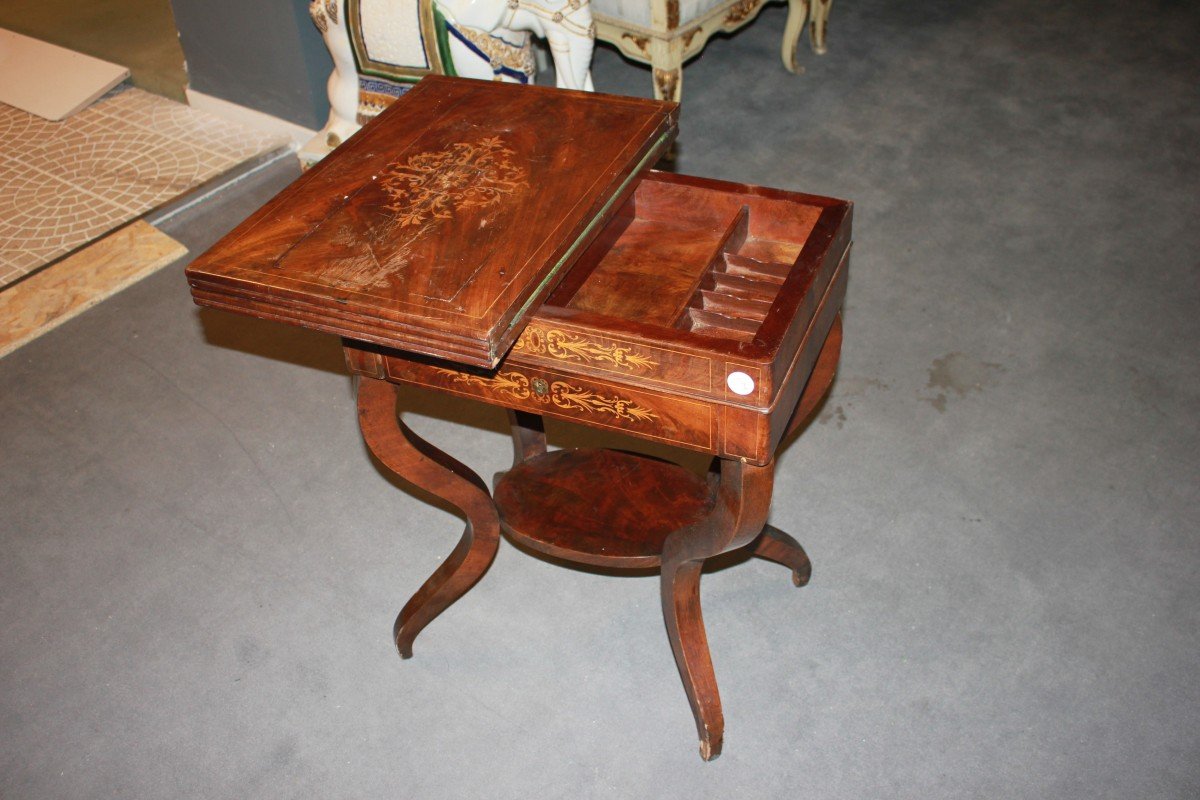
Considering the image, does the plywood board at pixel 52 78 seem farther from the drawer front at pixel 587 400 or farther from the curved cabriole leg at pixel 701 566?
the curved cabriole leg at pixel 701 566

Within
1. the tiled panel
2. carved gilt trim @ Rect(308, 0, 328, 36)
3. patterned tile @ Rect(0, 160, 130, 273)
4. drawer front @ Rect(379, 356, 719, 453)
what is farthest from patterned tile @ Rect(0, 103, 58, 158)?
drawer front @ Rect(379, 356, 719, 453)

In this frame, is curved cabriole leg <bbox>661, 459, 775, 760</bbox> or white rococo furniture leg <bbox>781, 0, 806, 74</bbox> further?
white rococo furniture leg <bbox>781, 0, 806, 74</bbox>

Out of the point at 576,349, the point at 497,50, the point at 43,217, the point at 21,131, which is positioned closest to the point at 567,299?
the point at 576,349

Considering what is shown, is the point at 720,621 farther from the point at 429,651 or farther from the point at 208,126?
the point at 208,126

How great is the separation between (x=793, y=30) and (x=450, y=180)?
7.57 feet

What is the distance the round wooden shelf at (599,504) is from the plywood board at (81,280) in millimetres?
1455

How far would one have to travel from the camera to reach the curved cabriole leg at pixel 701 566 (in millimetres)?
1475

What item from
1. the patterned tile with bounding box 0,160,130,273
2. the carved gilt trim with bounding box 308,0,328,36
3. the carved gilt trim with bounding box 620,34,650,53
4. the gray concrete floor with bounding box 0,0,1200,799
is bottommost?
the gray concrete floor with bounding box 0,0,1200,799

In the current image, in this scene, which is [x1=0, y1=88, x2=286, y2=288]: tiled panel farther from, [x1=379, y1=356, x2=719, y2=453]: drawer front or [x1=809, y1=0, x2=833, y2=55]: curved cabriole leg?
[x1=379, y1=356, x2=719, y2=453]: drawer front

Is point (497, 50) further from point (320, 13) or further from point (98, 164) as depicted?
point (98, 164)

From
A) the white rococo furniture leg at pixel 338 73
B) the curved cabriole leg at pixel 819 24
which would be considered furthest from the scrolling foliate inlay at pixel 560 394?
the curved cabriole leg at pixel 819 24

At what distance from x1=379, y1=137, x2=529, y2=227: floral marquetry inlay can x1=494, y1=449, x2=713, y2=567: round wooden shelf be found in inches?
23.2

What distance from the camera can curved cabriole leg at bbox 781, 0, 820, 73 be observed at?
3.49 metres

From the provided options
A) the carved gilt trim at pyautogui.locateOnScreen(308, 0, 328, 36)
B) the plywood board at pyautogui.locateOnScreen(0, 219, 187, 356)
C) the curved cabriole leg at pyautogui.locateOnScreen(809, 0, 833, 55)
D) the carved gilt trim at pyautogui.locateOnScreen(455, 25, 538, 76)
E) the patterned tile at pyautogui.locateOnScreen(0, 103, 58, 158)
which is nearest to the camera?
the carved gilt trim at pyautogui.locateOnScreen(455, 25, 538, 76)
